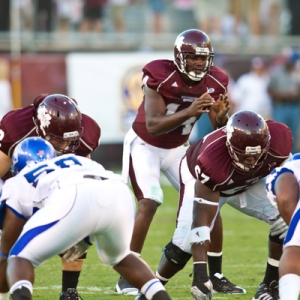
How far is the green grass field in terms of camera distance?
17.1 ft

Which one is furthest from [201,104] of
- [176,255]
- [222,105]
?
[176,255]

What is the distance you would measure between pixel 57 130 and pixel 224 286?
1.73 m

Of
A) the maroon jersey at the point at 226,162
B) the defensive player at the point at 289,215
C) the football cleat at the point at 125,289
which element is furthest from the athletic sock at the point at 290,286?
the football cleat at the point at 125,289

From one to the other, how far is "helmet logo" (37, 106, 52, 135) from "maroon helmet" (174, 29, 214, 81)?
123cm

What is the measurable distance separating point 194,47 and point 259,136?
3.64ft

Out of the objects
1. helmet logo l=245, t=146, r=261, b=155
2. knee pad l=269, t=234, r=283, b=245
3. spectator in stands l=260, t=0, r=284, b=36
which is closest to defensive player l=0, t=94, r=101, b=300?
helmet logo l=245, t=146, r=261, b=155

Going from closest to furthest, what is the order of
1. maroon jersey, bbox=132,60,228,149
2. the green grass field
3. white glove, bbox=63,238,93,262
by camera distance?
white glove, bbox=63,238,93,262 → the green grass field → maroon jersey, bbox=132,60,228,149

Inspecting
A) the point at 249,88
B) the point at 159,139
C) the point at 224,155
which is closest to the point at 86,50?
the point at 249,88

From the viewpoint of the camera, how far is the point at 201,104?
508 centimetres

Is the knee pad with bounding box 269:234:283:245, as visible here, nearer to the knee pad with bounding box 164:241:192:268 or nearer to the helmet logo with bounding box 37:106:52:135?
the knee pad with bounding box 164:241:192:268

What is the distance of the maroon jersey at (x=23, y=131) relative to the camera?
16.1ft

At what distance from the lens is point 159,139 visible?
565 cm

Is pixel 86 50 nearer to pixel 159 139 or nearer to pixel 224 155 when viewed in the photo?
pixel 159 139

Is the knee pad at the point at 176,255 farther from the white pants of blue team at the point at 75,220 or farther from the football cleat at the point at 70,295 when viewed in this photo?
the white pants of blue team at the point at 75,220
